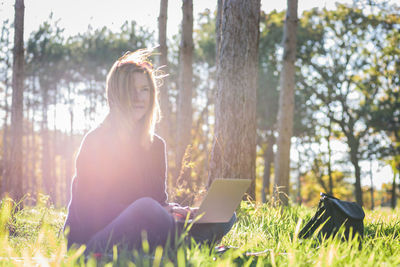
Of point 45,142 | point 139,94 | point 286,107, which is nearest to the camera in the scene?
point 139,94

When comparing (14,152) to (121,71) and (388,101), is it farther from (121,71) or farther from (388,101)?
(388,101)

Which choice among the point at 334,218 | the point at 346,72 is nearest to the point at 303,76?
the point at 346,72

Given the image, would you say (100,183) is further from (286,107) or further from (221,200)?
(286,107)

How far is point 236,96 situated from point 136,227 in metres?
3.49

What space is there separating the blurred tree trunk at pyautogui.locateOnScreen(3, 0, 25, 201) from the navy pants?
6.13 meters

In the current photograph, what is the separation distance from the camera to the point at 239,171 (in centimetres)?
594

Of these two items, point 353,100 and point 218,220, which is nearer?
point 218,220

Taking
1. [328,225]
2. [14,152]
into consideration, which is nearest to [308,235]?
[328,225]

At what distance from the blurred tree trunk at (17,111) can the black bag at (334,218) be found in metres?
6.58

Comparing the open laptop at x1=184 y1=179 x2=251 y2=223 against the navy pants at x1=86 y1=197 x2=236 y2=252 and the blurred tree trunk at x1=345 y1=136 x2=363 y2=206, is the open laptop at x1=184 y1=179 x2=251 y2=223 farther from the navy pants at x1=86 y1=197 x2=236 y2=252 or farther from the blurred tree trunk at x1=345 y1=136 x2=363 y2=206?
the blurred tree trunk at x1=345 y1=136 x2=363 y2=206

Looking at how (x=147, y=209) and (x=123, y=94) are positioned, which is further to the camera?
(x=123, y=94)

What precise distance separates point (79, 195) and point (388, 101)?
1749 cm

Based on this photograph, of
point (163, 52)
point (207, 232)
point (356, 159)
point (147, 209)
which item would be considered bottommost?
point (356, 159)

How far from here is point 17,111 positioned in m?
8.45
